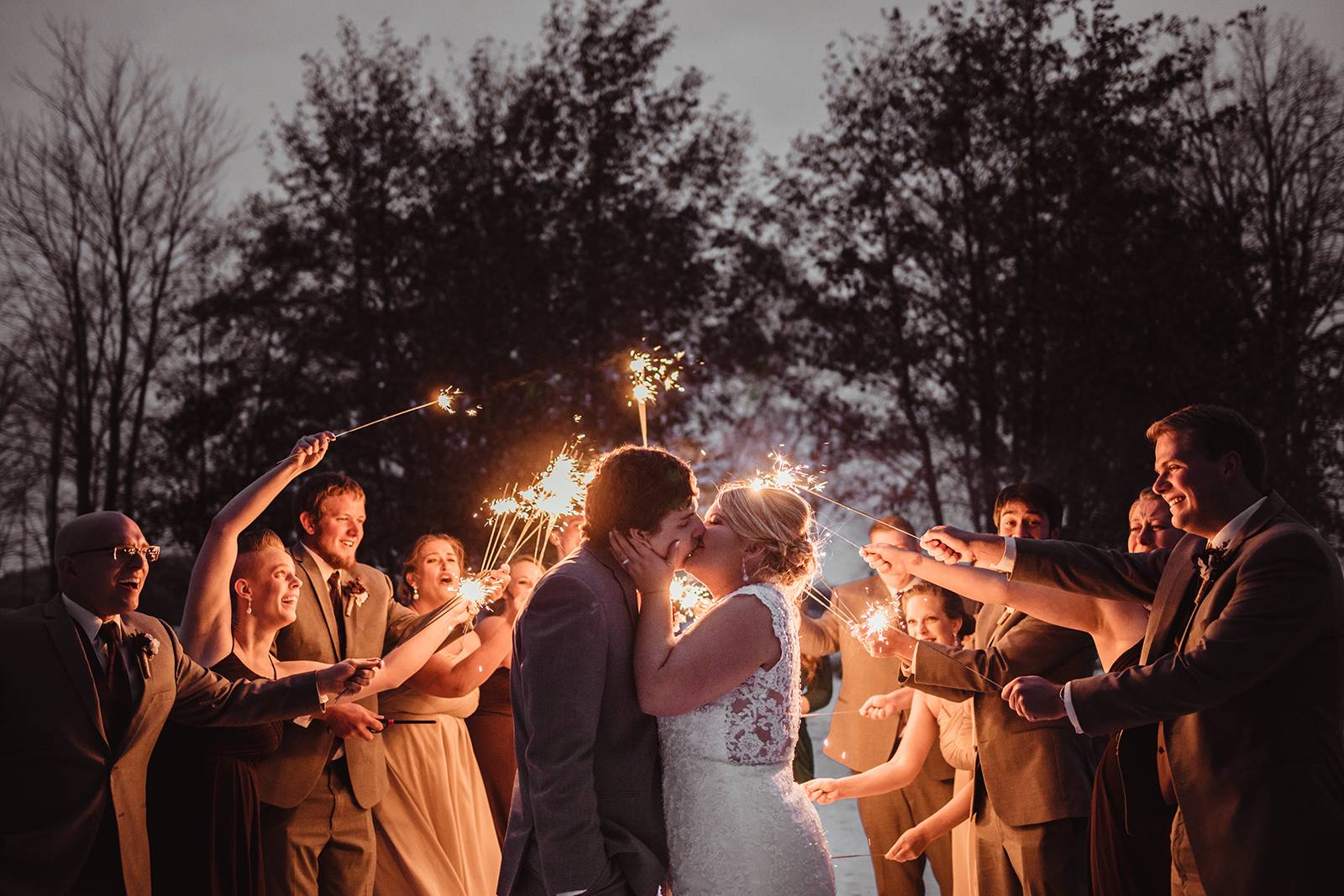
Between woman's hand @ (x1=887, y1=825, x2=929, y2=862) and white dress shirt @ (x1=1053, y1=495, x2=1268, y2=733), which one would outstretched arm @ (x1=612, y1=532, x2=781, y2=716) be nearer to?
white dress shirt @ (x1=1053, y1=495, x2=1268, y2=733)

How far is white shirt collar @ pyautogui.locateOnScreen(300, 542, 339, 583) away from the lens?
17.9 ft

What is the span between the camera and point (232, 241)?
59.4ft

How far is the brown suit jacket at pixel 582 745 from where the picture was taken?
3.10 metres

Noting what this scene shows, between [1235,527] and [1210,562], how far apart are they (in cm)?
14

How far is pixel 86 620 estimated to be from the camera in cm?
382

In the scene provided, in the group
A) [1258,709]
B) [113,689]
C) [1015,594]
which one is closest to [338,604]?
[113,689]

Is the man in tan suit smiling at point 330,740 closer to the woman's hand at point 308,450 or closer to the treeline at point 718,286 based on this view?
the woman's hand at point 308,450

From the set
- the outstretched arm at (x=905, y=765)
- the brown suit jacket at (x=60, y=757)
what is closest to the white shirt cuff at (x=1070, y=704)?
the outstretched arm at (x=905, y=765)

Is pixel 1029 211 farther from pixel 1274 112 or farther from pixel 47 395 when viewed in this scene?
pixel 47 395

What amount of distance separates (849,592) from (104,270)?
14.4 meters

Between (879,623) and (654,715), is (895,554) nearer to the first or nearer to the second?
(879,623)

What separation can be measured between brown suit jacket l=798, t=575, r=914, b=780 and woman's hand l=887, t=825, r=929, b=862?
90 cm

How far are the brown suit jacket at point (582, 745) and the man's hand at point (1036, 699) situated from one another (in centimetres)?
116

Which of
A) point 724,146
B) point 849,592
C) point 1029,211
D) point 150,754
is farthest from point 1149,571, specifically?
point 724,146
